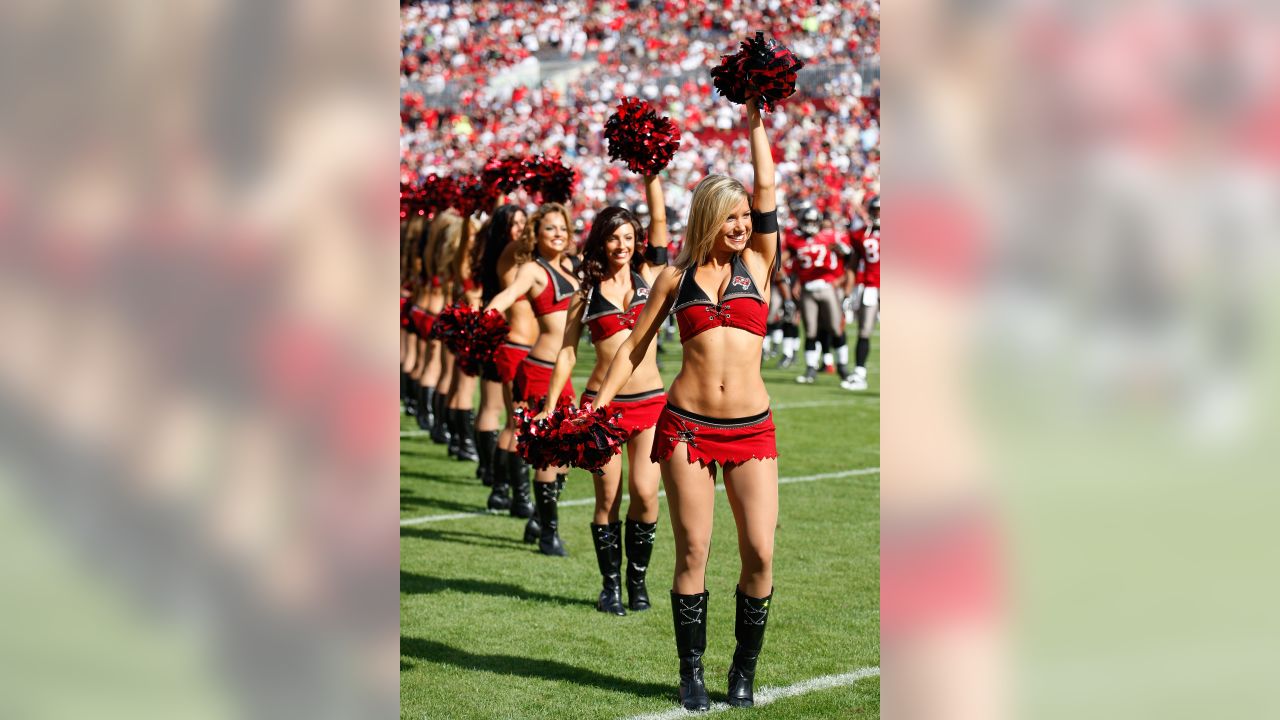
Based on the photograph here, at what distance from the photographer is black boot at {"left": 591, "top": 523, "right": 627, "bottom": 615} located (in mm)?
6367

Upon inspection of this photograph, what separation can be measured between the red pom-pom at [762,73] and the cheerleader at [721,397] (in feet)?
1.00

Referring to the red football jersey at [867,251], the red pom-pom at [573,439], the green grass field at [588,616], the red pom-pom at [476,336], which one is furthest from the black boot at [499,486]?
the red football jersey at [867,251]

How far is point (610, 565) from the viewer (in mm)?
6383

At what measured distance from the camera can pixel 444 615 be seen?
636 cm

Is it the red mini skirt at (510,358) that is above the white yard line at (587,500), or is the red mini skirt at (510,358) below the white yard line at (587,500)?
above

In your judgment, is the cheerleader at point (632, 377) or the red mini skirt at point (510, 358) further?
the red mini skirt at point (510, 358)

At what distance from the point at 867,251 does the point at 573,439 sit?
40.8 feet

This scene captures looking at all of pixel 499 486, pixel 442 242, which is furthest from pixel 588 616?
pixel 442 242

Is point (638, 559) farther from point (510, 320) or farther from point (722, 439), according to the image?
point (510, 320)

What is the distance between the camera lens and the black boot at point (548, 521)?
7578 millimetres

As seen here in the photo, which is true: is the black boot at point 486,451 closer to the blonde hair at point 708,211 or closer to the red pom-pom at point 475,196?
the red pom-pom at point 475,196
